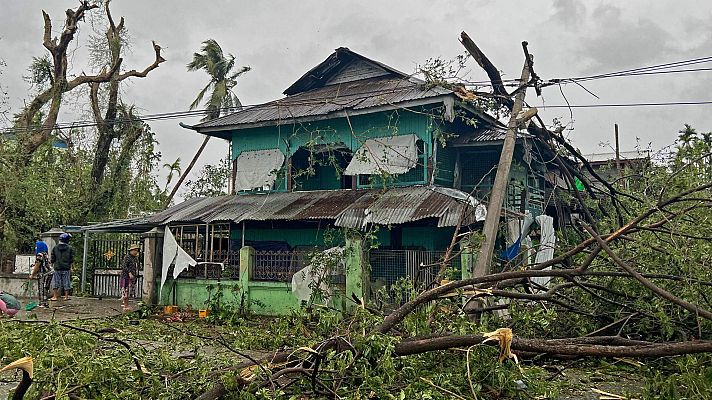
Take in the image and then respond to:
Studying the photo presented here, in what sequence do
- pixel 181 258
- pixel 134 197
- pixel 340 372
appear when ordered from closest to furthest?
pixel 340 372 → pixel 181 258 → pixel 134 197

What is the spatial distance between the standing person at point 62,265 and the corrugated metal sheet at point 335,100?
428 centimetres

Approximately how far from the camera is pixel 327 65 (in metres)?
16.7

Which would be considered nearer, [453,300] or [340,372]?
[340,372]

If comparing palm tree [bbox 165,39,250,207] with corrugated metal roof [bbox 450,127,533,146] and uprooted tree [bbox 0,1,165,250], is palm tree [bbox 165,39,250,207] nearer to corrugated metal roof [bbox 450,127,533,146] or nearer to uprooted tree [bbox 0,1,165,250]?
uprooted tree [bbox 0,1,165,250]

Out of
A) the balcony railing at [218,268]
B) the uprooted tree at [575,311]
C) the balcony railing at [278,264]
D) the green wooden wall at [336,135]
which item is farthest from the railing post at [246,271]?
the uprooted tree at [575,311]

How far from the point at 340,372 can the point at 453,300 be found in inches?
73.4

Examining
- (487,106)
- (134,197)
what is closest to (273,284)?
(487,106)

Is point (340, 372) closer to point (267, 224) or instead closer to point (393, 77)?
point (267, 224)

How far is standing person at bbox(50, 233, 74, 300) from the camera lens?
13.5 m

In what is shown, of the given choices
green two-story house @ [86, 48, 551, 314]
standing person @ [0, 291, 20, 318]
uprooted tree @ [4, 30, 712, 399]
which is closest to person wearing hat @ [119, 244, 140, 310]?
green two-story house @ [86, 48, 551, 314]

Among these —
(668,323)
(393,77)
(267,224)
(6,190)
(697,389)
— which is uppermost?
(393,77)

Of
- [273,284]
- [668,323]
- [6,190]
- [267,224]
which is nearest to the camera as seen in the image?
[668,323]

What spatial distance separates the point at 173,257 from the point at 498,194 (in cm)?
818

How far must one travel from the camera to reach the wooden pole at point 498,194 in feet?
26.2
